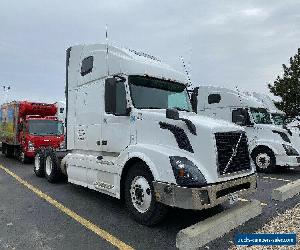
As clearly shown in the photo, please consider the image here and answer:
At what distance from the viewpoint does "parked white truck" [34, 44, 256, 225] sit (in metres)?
5.46

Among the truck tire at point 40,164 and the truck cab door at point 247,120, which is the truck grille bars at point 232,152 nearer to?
the truck tire at point 40,164

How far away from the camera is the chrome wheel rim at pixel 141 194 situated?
5.88 m

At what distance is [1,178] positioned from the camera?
11.2m

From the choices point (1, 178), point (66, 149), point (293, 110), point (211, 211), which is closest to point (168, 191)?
point (211, 211)

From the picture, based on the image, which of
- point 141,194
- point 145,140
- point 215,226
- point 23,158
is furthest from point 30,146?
point 215,226

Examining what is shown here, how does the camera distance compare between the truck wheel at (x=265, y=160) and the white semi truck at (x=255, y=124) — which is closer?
the white semi truck at (x=255, y=124)

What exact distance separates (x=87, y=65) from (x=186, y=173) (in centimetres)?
391

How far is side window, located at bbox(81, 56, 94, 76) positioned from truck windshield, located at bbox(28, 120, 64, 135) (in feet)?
27.5

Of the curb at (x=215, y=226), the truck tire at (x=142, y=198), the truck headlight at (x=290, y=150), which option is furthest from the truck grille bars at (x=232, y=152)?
the truck headlight at (x=290, y=150)

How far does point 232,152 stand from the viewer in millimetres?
5898

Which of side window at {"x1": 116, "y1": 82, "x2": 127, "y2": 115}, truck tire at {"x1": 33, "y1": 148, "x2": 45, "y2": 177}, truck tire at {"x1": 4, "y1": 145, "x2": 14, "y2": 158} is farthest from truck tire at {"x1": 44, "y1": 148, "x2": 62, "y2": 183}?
truck tire at {"x1": 4, "y1": 145, "x2": 14, "y2": 158}

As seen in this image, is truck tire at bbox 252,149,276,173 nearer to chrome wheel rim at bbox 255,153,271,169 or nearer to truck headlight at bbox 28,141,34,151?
chrome wheel rim at bbox 255,153,271,169

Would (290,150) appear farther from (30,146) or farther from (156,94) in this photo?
(30,146)

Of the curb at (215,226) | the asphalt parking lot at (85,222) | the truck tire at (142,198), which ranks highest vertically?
the truck tire at (142,198)
